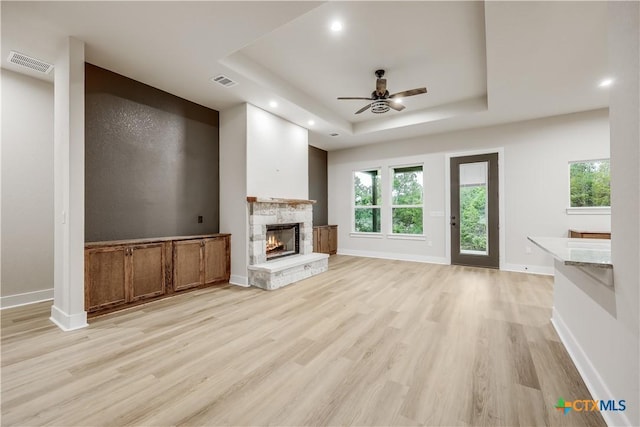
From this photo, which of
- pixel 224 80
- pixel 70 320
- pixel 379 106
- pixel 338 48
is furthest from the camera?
pixel 379 106

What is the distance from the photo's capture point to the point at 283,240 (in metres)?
5.60

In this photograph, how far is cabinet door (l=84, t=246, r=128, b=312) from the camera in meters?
3.04

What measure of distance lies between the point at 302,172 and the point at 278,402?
14.9ft

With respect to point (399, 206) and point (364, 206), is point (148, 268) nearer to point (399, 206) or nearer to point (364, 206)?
point (364, 206)

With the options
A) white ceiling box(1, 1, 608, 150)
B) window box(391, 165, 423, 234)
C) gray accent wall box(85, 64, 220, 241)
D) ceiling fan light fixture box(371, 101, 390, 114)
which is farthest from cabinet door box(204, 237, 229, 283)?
window box(391, 165, 423, 234)

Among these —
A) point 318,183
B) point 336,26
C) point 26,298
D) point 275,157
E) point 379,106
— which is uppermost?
point 336,26

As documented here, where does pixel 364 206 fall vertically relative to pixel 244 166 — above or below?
below

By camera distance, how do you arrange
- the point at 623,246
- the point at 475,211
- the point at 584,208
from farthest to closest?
the point at 475,211 → the point at 584,208 → the point at 623,246

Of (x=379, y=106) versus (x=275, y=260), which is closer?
(x=379, y=106)

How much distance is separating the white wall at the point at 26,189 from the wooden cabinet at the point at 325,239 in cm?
480

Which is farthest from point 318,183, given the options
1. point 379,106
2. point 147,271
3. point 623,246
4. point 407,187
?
point 623,246

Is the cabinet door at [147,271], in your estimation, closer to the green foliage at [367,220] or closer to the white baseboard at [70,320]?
the white baseboard at [70,320]

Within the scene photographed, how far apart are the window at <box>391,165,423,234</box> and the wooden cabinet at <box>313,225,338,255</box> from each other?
5.35 feet

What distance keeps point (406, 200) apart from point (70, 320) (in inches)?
249
